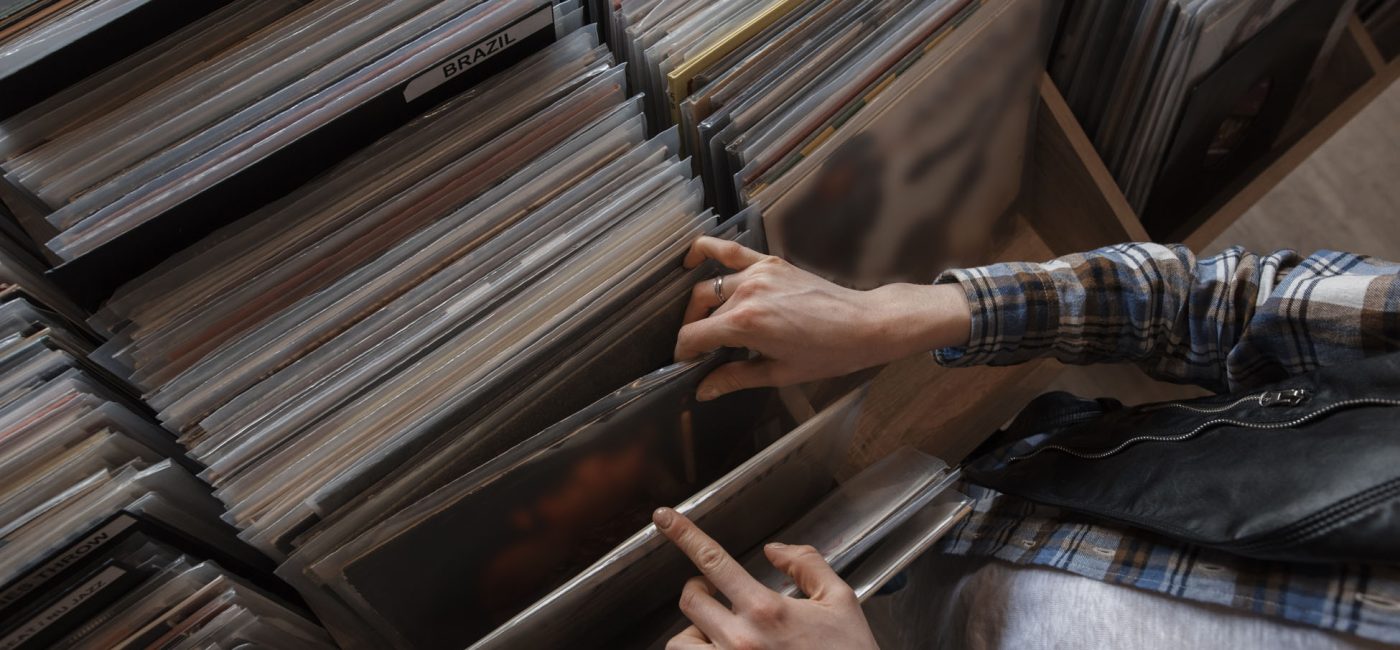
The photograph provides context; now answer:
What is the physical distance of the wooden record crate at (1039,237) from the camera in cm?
124

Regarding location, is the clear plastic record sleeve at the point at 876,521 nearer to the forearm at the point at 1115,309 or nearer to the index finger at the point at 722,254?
the forearm at the point at 1115,309

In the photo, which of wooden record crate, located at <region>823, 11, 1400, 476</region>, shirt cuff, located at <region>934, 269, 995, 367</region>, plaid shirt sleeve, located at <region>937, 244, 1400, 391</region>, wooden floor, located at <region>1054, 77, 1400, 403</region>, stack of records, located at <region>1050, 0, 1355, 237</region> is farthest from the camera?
wooden floor, located at <region>1054, 77, 1400, 403</region>

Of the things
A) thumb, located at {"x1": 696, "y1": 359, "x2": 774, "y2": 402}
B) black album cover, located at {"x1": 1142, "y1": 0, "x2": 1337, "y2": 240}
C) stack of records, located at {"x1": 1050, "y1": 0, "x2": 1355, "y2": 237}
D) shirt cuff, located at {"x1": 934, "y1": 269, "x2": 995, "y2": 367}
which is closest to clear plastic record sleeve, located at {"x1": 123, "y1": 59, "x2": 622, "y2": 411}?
thumb, located at {"x1": 696, "y1": 359, "x2": 774, "y2": 402}

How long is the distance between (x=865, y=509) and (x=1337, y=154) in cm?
174

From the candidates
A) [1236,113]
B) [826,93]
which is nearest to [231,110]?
[826,93]

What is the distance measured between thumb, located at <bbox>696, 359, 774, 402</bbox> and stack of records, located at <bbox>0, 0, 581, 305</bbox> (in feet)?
1.18

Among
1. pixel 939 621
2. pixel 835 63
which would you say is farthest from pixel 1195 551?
pixel 835 63

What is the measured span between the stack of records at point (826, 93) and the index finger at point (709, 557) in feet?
1.04

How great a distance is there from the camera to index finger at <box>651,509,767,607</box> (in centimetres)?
74

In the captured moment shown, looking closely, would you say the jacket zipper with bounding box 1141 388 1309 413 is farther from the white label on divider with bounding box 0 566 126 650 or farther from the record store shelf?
the white label on divider with bounding box 0 566 126 650

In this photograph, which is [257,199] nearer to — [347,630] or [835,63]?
[347,630]

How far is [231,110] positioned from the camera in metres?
0.73

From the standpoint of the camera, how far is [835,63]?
0.88m

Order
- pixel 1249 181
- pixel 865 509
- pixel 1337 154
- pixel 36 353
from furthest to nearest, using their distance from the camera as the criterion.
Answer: pixel 1337 154
pixel 1249 181
pixel 865 509
pixel 36 353
